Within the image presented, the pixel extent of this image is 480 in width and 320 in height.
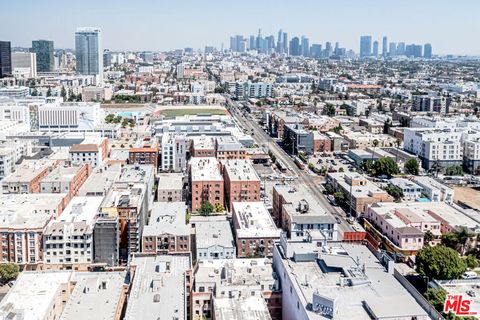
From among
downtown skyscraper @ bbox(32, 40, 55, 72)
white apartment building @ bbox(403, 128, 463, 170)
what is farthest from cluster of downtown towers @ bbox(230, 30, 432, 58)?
white apartment building @ bbox(403, 128, 463, 170)

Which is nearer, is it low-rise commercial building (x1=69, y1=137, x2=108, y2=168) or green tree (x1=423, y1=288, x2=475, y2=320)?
green tree (x1=423, y1=288, x2=475, y2=320)

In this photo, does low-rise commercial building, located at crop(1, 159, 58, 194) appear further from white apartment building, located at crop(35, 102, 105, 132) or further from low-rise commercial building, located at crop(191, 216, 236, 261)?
white apartment building, located at crop(35, 102, 105, 132)

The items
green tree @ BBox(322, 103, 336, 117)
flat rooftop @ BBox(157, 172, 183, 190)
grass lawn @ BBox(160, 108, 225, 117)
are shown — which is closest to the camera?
flat rooftop @ BBox(157, 172, 183, 190)

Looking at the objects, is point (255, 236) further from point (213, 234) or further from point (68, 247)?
point (68, 247)

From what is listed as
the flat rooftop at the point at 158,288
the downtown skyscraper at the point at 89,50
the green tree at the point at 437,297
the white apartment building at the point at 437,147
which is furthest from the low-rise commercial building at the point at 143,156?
the downtown skyscraper at the point at 89,50

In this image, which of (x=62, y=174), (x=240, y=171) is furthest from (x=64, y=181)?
(x=240, y=171)

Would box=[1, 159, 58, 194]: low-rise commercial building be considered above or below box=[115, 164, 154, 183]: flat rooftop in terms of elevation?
below
